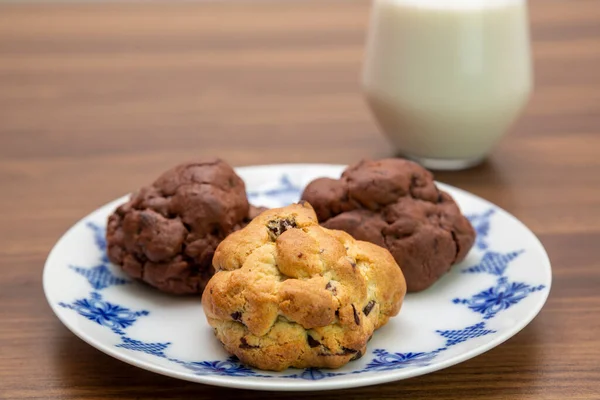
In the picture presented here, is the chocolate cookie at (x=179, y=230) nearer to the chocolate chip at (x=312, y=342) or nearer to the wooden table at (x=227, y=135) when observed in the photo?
the wooden table at (x=227, y=135)

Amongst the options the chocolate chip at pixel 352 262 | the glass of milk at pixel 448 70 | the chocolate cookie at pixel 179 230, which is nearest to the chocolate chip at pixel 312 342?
the chocolate chip at pixel 352 262

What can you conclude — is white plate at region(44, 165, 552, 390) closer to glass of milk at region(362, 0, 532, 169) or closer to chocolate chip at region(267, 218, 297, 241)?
chocolate chip at region(267, 218, 297, 241)

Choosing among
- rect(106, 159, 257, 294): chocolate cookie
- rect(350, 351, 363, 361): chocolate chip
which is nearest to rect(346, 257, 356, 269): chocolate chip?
rect(350, 351, 363, 361): chocolate chip

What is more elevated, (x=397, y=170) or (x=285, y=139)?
(x=397, y=170)

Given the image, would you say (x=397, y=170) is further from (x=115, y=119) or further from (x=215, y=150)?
(x=115, y=119)

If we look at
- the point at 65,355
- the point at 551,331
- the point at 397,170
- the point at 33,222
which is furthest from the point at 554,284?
the point at 33,222
